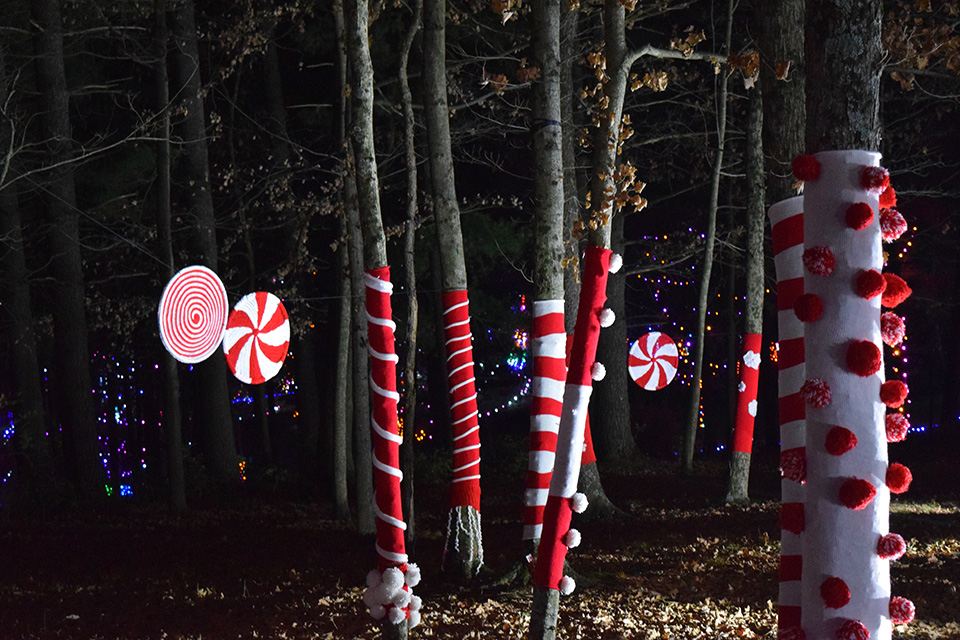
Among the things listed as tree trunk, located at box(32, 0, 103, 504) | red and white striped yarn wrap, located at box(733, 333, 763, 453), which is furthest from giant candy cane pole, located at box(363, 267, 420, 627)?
tree trunk, located at box(32, 0, 103, 504)

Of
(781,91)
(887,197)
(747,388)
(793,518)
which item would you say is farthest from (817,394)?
(747,388)

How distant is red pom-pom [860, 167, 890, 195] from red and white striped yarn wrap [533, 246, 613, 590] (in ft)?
6.60

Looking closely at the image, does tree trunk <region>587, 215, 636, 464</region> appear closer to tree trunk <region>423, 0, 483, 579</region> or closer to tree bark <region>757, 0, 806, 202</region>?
tree trunk <region>423, 0, 483, 579</region>

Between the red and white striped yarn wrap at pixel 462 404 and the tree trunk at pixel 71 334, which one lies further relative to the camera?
the tree trunk at pixel 71 334

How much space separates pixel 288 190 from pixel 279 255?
7.68 metres

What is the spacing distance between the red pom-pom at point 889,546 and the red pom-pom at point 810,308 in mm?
893

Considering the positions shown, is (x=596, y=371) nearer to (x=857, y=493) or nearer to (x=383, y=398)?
(x=383, y=398)

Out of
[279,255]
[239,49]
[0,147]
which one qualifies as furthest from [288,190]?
[279,255]

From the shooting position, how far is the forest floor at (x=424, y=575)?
7789 mm

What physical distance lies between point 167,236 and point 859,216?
49.3 feet

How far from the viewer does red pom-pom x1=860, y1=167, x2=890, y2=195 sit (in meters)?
3.70

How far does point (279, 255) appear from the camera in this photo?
2698 cm

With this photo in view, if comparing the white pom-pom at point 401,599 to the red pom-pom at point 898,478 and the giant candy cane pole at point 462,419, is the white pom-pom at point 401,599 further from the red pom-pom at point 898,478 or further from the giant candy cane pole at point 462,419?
the red pom-pom at point 898,478

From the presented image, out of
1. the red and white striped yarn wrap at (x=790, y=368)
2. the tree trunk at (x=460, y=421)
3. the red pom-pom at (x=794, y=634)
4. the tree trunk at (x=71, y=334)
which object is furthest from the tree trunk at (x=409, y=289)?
the tree trunk at (x=71, y=334)
